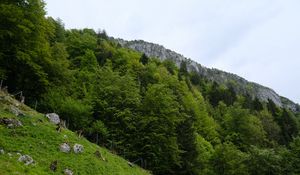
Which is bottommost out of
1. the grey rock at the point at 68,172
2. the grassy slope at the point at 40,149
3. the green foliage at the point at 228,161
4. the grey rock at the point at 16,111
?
the grey rock at the point at 68,172

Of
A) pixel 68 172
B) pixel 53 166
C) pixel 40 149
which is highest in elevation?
pixel 40 149

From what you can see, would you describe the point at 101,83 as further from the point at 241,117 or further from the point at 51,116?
the point at 241,117

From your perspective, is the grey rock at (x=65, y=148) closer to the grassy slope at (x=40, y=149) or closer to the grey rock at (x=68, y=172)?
the grassy slope at (x=40, y=149)

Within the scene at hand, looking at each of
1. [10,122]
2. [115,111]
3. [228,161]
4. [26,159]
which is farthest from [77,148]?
[228,161]

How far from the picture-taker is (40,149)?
99.2ft

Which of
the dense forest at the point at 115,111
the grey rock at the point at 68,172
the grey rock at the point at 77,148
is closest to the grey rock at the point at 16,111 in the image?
the grey rock at the point at 77,148

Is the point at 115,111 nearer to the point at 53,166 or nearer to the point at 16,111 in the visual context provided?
the point at 16,111

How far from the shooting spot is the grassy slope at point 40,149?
1053 inches

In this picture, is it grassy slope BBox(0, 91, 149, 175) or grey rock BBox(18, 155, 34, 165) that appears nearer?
grassy slope BBox(0, 91, 149, 175)

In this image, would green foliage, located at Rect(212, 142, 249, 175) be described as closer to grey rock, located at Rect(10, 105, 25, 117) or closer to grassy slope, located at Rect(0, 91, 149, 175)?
grassy slope, located at Rect(0, 91, 149, 175)

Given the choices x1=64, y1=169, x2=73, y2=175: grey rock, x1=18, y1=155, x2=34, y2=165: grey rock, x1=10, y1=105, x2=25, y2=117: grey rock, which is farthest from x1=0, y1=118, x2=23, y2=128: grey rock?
x1=64, y1=169, x2=73, y2=175: grey rock

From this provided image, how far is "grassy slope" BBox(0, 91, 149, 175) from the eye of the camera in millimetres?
26734

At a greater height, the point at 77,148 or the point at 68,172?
the point at 77,148

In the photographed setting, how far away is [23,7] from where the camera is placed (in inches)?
1764
